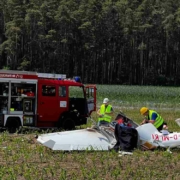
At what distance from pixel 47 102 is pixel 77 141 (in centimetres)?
533

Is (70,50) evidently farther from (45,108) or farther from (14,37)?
(45,108)

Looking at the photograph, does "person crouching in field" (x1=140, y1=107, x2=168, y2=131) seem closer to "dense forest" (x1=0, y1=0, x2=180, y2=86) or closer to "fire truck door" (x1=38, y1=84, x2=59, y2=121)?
"fire truck door" (x1=38, y1=84, x2=59, y2=121)

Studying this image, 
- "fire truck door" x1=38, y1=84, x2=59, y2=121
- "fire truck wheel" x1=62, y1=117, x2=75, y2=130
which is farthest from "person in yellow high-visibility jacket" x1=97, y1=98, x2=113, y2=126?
"fire truck door" x1=38, y1=84, x2=59, y2=121

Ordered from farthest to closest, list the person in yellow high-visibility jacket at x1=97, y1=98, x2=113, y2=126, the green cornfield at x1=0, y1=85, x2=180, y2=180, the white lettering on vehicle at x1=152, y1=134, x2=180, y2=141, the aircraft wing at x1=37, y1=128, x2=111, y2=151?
the person in yellow high-visibility jacket at x1=97, y1=98, x2=113, y2=126
the white lettering on vehicle at x1=152, y1=134, x2=180, y2=141
the aircraft wing at x1=37, y1=128, x2=111, y2=151
the green cornfield at x1=0, y1=85, x2=180, y2=180

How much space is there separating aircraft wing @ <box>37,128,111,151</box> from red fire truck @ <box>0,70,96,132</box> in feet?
14.7

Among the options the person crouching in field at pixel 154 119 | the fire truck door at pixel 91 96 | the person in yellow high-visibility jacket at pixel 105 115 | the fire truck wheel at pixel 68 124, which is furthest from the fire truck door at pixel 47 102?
the person crouching in field at pixel 154 119

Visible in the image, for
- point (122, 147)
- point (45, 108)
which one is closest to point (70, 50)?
point (45, 108)

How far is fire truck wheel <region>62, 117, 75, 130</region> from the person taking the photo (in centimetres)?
1739

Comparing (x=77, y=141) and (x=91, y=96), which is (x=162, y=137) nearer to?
(x=77, y=141)

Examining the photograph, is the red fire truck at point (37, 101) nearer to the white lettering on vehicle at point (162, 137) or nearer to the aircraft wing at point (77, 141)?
the aircraft wing at point (77, 141)

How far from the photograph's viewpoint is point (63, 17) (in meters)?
81.5

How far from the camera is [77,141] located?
12000 mm

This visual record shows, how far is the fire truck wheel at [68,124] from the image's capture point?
17391 mm

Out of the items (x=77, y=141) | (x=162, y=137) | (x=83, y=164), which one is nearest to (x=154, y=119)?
(x=162, y=137)
